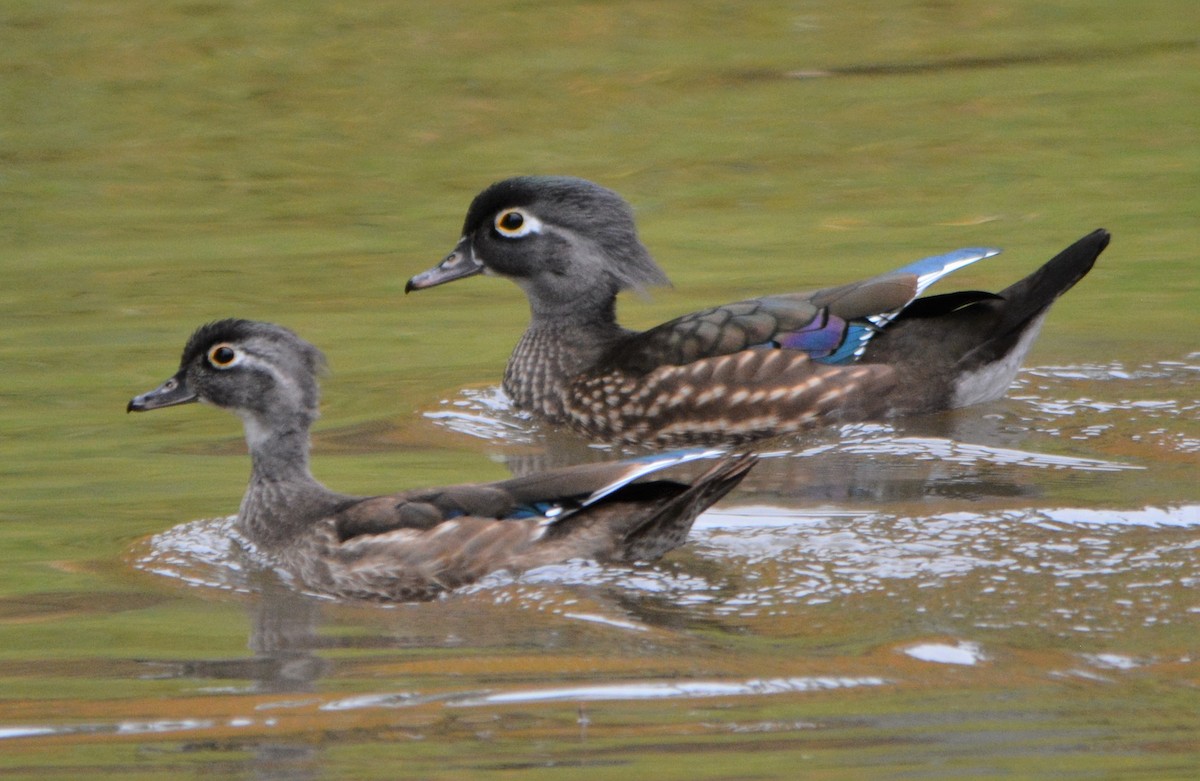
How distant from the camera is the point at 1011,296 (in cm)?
848

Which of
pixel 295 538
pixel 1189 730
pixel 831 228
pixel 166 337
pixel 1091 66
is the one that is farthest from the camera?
pixel 1091 66

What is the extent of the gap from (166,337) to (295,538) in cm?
374

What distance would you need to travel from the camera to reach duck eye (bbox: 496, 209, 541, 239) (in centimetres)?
928

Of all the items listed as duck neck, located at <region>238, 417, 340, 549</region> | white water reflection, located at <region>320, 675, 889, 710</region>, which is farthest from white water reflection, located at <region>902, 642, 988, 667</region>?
duck neck, located at <region>238, 417, 340, 549</region>

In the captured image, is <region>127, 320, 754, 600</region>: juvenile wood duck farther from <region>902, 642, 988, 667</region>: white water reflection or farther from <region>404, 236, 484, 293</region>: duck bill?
<region>404, 236, 484, 293</region>: duck bill

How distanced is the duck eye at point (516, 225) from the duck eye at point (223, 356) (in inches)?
93.1

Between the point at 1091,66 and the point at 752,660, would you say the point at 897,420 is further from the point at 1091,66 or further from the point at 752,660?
the point at 1091,66

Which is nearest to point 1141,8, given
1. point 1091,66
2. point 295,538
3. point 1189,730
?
point 1091,66

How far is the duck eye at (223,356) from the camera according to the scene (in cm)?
717

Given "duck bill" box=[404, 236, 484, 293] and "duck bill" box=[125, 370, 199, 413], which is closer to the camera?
"duck bill" box=[125, 370, 199, 413]

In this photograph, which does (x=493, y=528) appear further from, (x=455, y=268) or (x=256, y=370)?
(x=455, y=268)

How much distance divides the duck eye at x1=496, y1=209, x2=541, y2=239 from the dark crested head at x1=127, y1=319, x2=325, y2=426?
88.2 inches

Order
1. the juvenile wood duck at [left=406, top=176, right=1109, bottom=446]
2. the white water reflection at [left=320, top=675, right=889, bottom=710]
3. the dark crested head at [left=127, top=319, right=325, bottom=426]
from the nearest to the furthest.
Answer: the white water reflection at [left=320, top=675, right=889, bottom=710] → the dark crested head at [left=127, top=319, right=325, bottom=426] → the juvenile wood duck at [left=406, top=176, right=1109, bottom=446]

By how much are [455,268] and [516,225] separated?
0.34 m
